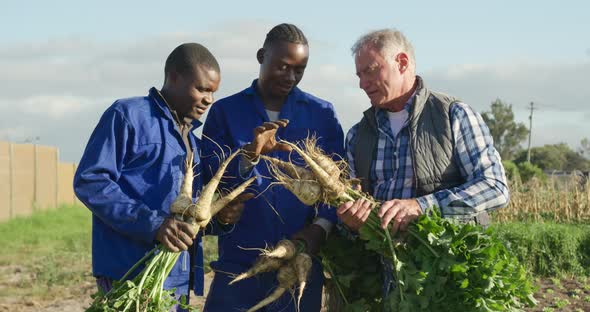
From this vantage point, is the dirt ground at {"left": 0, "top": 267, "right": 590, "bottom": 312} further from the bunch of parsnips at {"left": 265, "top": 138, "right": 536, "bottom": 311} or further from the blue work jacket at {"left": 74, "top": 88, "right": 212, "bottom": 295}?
the bunch of parsnips at {"left": 265, "top": 138, "right": 536, "bottom": 311}

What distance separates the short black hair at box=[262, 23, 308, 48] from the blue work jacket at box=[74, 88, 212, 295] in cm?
70

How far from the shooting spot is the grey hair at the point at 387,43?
12.0ft

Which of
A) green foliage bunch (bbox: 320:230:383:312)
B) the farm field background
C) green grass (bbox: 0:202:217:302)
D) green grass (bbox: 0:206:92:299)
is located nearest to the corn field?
the farm field background

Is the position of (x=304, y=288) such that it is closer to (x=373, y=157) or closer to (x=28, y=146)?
(x=373, y=157)

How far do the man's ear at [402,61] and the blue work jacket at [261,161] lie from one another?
0.58 meters

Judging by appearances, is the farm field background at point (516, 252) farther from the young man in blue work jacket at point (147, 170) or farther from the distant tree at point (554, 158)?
the distant tree at point (554, 158)

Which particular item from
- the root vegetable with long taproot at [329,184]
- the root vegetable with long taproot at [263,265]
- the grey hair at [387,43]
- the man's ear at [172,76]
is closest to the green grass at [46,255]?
the root vegetable with long taproot at [263,265]

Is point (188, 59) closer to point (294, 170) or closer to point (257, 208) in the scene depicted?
point (294, 170)

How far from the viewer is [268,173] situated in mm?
3938

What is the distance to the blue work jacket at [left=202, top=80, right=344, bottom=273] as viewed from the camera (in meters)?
3.92

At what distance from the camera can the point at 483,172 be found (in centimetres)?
354

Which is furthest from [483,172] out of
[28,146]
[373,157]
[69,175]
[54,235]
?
[69,175]

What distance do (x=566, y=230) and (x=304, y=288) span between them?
25.4ft

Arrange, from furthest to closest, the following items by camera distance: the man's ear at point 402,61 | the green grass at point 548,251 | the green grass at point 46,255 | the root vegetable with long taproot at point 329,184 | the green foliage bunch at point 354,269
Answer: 1. the green grass at point 548,251
2. the green grass at point 46,255
3. the green foliage bunch at point 354,269
4. the man's ear at point 402,61
5. the root vegetable with long taproot at point 329,184
